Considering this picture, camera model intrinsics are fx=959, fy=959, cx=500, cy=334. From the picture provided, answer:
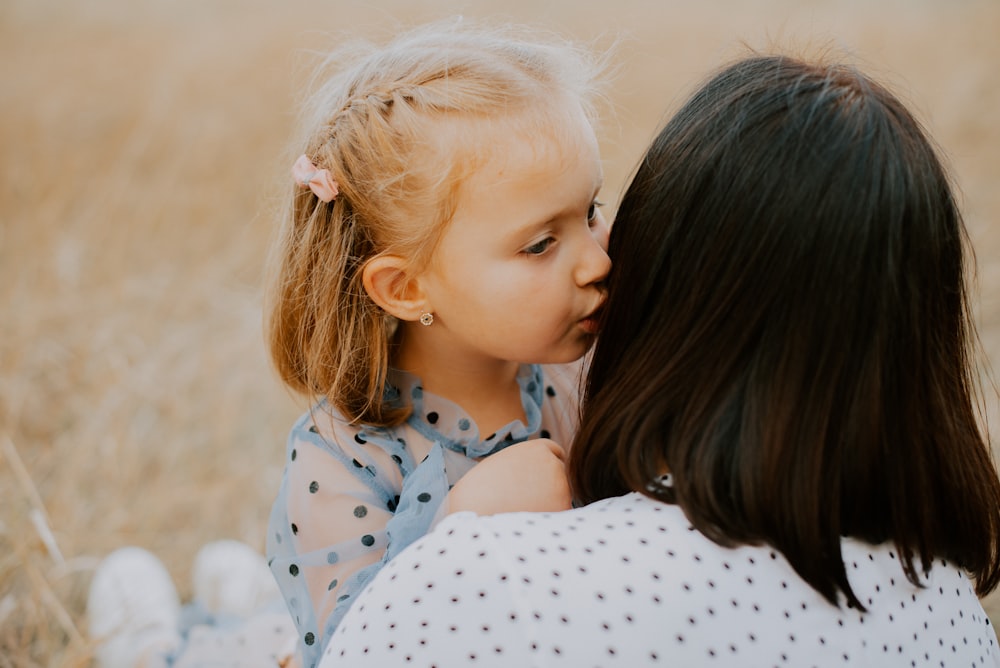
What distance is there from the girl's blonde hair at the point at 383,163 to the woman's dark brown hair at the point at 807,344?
1.51 ft

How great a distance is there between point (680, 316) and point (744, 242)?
0.48 ft

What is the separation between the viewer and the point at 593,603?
114 centimetres

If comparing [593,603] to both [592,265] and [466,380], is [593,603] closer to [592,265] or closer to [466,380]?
[592,265]

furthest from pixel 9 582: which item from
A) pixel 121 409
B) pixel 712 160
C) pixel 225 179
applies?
pixel 225 179

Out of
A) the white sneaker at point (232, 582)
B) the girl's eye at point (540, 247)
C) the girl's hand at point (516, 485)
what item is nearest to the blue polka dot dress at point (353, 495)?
the girl's hand at point (516, 485)

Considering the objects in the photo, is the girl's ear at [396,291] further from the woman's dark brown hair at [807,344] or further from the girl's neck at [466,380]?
the woman's dark brown hair at [807,344]

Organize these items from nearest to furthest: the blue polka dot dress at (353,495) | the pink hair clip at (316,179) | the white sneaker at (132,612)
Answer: the blue polka dot dress at (353,495), the pink hair clip at (316,179), the white sneaker at (132,612)

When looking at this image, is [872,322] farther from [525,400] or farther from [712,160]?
[525,400]

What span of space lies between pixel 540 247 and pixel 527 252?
3 centimetres

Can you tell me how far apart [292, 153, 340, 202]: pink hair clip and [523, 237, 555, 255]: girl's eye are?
1.29ft

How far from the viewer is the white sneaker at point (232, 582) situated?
279 centimetres

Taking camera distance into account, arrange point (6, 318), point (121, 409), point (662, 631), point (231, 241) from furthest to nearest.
Result: point (231, 241) < point (6, 318) < point (121, 409) < point (662, 631)

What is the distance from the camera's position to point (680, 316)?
1.40m

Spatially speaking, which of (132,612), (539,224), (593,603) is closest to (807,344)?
(593,603)
